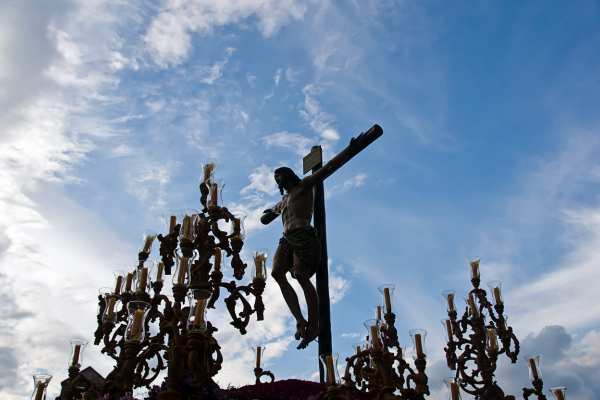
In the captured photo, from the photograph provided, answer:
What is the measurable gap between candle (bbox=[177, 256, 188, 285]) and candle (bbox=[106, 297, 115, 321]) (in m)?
1.77

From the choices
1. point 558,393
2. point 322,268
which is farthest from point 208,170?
point 558,393

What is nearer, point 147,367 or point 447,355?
point 147,367

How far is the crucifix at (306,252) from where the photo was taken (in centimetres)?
841

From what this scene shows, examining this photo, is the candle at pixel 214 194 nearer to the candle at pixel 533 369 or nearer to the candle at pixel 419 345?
the candle at pixel 419 345

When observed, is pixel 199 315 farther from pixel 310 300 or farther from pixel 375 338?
pixel 310 300

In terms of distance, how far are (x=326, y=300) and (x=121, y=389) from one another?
14.4ft

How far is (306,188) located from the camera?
9031 mm

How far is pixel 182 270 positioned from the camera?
6.44m

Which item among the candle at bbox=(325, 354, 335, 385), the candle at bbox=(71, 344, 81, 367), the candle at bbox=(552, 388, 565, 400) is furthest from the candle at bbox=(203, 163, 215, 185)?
the candle at bbox=(552, 388, 565, 400)

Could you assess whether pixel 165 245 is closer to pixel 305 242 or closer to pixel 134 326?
pixel 305 242

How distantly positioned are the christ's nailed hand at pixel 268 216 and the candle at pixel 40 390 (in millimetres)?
4506

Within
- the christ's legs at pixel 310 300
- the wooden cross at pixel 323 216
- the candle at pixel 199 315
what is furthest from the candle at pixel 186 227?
the wooden cross at pixel 323 216

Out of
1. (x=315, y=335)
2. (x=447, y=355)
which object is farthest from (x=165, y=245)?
(x=447, y=355)

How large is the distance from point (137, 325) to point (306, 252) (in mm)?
3927
